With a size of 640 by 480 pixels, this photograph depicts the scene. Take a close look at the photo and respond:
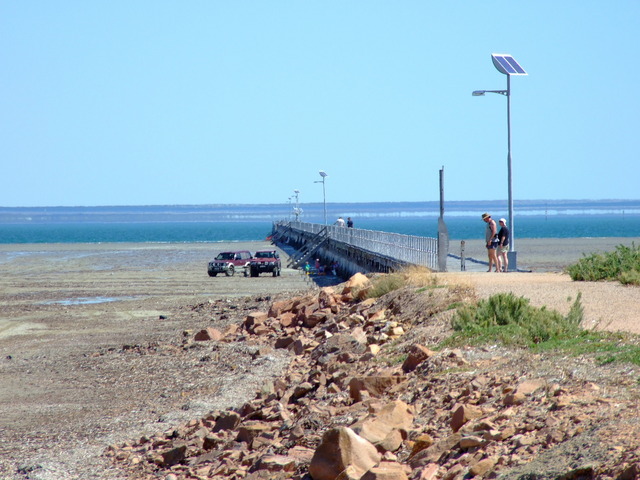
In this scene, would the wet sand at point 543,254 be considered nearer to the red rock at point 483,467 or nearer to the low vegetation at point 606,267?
the low vegetation at point 606,267

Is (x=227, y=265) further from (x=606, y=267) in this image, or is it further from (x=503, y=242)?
(x=606, y=267)

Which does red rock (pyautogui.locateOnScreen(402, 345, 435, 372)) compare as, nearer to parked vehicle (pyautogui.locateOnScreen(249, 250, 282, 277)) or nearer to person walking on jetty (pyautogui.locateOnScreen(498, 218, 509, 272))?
person walking on jetty (pyautogui.locateOnScreen(498, 218, 509, 272))

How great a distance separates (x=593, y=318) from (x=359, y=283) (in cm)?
968

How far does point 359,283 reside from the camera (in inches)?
916

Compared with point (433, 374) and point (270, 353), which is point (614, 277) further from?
point (433, 374)

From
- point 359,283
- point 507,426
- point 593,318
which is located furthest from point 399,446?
point 359,283

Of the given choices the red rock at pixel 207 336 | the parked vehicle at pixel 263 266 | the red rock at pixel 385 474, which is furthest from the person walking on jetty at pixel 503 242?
the parked vehicle at pixel 263 266

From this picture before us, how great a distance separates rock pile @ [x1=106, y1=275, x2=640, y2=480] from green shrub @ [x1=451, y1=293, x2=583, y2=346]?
60cm

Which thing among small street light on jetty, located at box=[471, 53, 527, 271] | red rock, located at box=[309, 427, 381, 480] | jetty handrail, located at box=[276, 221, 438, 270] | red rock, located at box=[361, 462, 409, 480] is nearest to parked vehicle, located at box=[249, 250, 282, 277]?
jetty handrail, located at box=[276, 221, 438, 270]

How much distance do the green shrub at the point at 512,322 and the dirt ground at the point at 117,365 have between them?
0.68 meters

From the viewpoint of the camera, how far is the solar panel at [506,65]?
25672 millimetres

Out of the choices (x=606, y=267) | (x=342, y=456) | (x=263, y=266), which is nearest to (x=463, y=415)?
(x=342, y=456)

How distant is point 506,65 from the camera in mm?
25828

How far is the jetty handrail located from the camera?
26.8 m
